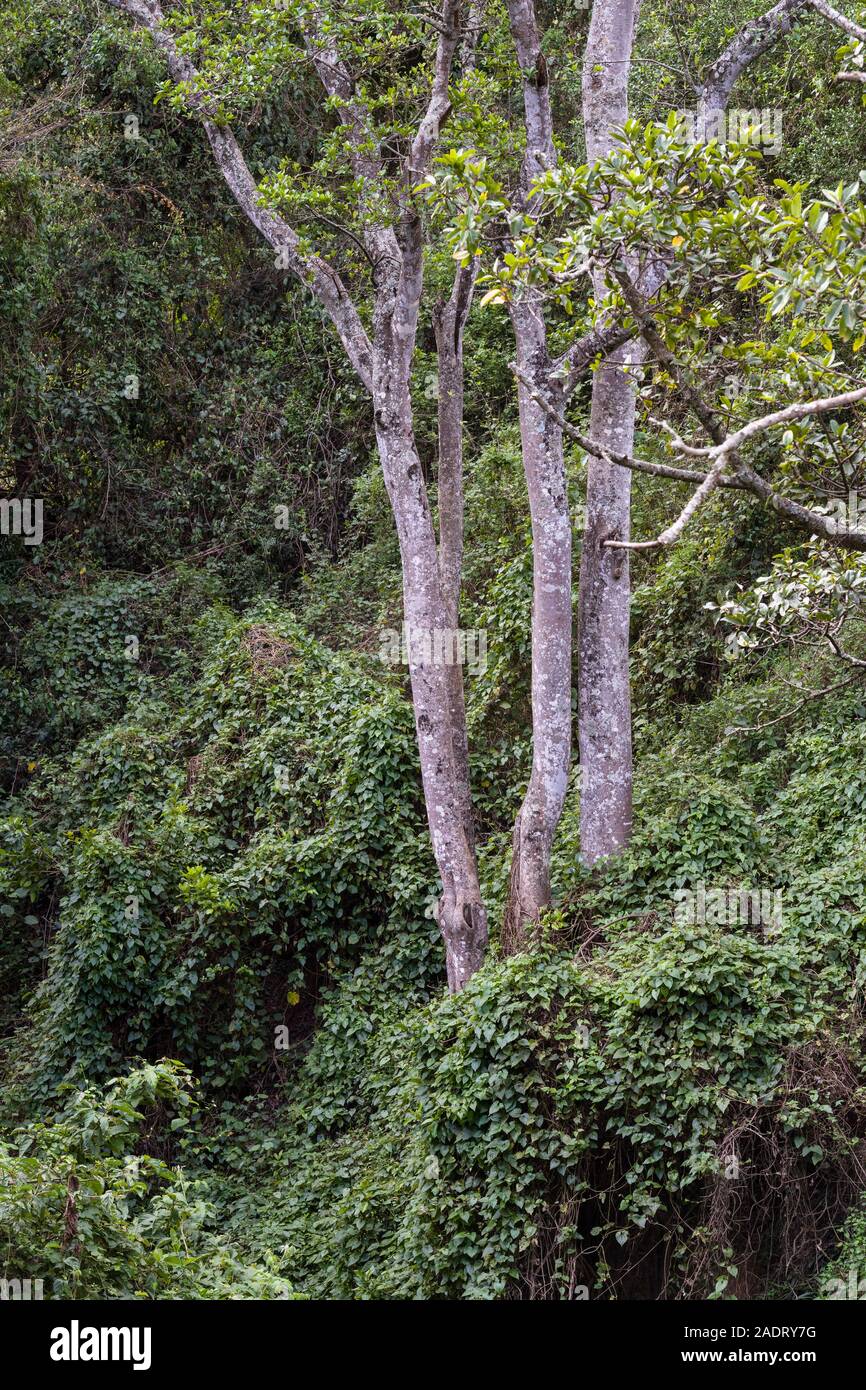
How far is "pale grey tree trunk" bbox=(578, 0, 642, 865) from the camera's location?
28.2 ft

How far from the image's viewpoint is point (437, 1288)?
743 centimetres

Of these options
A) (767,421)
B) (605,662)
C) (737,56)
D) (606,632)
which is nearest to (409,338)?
(606,632)

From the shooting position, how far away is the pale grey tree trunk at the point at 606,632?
28.2ft

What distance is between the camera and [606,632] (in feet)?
28.9

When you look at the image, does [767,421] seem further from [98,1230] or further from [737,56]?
[737,56]

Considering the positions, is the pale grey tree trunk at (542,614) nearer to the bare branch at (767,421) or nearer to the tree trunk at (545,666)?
the tree trunk at (545,666)

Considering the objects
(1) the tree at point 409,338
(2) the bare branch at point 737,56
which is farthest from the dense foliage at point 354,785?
(2) the bare branch at point 737,56

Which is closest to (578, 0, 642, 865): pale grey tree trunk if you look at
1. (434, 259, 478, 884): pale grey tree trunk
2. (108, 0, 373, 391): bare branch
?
(434, 259, 478, 884): pale grey tree trunk

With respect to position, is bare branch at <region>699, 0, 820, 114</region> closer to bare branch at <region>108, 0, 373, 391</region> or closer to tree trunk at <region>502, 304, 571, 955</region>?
tree trunk at <region>502, 304, 571, 955</region>

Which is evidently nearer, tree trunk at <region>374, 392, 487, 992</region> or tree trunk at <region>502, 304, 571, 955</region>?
tree trunk at <region>502, 304, 571, 955</region>

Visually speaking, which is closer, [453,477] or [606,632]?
[606,632]

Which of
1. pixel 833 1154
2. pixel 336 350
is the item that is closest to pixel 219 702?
pixel 336 350

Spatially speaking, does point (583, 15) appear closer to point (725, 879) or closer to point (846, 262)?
point (725, 879)

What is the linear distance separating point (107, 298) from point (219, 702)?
5936 millimetres
